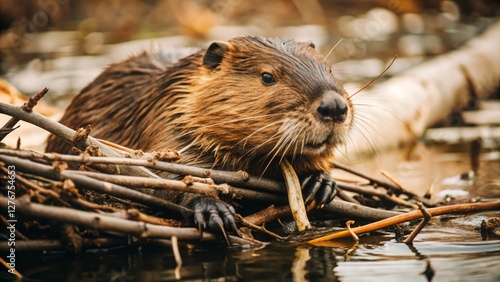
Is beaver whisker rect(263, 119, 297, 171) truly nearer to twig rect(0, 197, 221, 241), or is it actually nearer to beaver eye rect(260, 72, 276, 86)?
beaver eye rect(260, 72, 276, 86)

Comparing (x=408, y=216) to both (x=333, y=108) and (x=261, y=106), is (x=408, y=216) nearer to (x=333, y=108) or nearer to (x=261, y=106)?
(x=333, y=108)

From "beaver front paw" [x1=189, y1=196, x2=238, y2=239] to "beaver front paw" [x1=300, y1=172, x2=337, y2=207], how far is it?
1.59 feet

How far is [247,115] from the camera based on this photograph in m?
3.54

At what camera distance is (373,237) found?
345cm

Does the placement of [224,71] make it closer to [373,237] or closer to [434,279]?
[373,237]

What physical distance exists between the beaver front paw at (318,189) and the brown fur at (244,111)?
0.08m

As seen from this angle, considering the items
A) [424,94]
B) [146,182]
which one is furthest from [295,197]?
[424,94]

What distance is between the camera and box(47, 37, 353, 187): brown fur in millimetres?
3373

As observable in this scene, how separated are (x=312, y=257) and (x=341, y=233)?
0.27 m

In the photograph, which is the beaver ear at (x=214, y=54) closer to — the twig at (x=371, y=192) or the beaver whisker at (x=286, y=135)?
the beaver whisker at (x=286, y=135)

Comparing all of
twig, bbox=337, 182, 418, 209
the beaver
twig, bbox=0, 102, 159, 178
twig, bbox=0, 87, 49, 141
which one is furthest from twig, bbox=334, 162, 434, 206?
twig, bbox=0, 87, 49, 141

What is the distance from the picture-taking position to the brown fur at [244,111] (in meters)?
3.37

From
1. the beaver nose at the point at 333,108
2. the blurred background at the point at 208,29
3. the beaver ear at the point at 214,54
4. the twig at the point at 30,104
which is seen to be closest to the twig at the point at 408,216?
the beaver nose at the point at 333,108

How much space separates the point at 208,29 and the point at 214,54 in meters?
8.49
